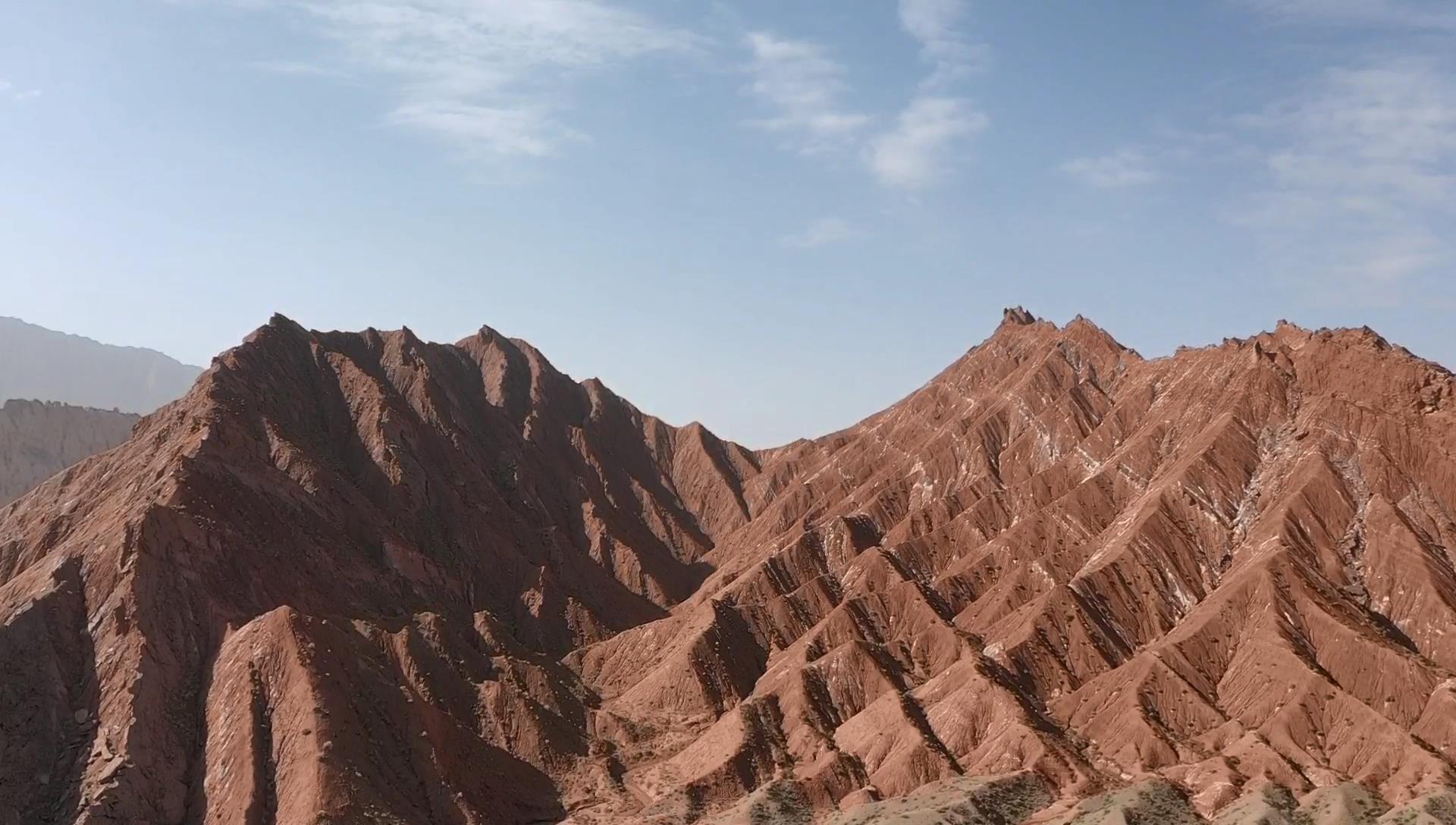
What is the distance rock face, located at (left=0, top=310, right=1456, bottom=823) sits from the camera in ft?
274

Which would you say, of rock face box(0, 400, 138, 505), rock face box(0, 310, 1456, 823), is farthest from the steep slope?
rock face box(0, 400, 138, 505)

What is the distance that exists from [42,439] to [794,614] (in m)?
126

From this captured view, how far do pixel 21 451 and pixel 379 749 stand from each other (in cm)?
12964

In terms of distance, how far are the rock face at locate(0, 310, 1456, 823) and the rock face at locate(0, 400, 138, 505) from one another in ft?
181

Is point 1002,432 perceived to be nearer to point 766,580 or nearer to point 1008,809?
point 766,580

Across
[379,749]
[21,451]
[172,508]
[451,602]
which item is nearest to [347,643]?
[379,749]

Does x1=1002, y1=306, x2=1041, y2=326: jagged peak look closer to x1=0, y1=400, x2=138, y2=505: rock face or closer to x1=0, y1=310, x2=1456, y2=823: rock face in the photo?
x1=0, y1=310, x2=1456, y2=823: rock face

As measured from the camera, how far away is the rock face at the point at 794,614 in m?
83.6

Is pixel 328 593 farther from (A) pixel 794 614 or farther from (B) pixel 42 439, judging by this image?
(B) pixel 42 439

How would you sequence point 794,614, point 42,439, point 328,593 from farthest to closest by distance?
point 42,439, point 794,614, point 328,593

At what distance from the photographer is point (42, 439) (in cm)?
18850

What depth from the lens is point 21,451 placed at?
186m

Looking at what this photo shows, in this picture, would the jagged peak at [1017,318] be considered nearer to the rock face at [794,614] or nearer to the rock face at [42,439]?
the rock face at [794,614]

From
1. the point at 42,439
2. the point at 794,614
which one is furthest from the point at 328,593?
the point at 42,439
